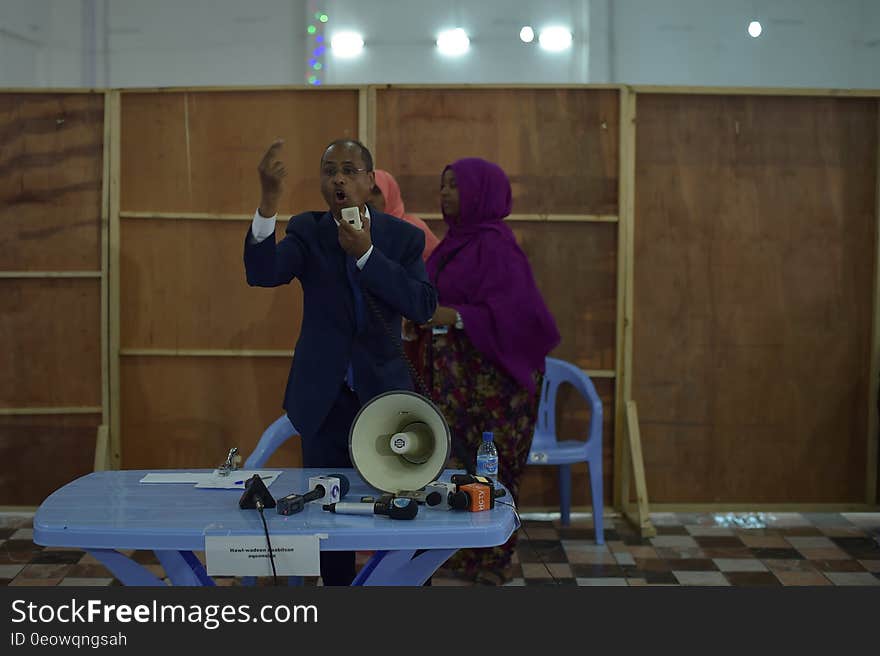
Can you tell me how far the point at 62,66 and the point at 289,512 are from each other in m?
4.55

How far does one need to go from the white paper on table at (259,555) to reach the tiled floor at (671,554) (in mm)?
1618

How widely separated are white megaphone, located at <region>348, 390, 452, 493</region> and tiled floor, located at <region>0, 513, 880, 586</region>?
4.63 feet

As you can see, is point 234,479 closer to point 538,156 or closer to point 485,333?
point 485,333

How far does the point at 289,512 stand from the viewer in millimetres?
2064

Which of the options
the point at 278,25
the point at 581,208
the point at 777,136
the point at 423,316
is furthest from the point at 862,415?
the point at 278,25

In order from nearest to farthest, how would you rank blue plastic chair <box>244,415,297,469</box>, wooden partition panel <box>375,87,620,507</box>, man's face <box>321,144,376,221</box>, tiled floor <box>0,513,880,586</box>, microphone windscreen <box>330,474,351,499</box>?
microphone windscreen <box>330,474,351,499</box>, man's face <box>321,144,376,221</box>, blue plastic chair <box>244,415,297,469</box>, tiled floor <box>0,513,880,586</box>, wooden partition panel <box>375,87,620,507</box>

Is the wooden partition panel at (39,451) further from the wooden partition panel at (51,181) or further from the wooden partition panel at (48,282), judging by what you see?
the wooden partition panel at (51,181)

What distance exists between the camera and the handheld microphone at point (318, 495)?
6.79 ft

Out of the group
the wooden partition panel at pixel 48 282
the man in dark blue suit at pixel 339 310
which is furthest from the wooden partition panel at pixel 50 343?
the man in dark blue suit at pixel 339 310

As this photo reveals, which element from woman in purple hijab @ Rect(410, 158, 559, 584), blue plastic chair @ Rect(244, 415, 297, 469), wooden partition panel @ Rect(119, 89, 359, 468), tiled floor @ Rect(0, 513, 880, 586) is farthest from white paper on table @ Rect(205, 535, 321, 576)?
wooden partition panel @ Rect(119, 89, 359, 468)

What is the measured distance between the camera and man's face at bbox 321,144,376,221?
249cm

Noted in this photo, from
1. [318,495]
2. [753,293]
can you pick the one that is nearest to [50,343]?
[318,495]

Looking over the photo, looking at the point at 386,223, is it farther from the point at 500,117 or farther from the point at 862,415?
the point at 862,415

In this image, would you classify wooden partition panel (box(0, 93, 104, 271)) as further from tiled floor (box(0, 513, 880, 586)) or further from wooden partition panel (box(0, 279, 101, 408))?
tiled floor (box(0, 513, 880, 586))
